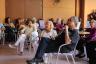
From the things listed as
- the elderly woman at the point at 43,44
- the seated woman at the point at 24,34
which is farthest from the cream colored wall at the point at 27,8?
the elderly woman at the point at 43,44

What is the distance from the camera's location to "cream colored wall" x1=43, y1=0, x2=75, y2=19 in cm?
1366

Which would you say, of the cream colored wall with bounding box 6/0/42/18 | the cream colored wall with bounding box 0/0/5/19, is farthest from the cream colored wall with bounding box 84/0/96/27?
the cream colored wall with bounding box 0/0/5/19

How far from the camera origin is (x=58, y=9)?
13867 millimetres

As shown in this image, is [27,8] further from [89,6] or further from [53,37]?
[53,37]

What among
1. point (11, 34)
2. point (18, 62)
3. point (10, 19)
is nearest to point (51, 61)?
point (18, 62)

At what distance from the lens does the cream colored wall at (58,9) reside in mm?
13657

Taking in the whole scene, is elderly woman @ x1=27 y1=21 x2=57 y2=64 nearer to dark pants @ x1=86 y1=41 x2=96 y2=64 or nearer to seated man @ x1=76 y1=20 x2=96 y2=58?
A: dark pants @ x1=86 y1=41 x2=96 y2=64

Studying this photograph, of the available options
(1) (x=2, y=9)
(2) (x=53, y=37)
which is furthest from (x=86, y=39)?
(1) (x=2, y=9)

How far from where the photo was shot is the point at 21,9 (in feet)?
43.8

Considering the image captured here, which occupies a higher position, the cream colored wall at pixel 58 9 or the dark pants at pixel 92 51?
the cream colored wall at pixel 58 9

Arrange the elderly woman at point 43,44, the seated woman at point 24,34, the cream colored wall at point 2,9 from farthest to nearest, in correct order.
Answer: the cream colored wall at point 2,9 < the seated woman at point 24,34 < the elderly woman at point 43,44

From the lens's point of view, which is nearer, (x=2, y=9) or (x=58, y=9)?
(x=2, y=9)

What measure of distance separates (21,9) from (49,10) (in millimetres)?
1436

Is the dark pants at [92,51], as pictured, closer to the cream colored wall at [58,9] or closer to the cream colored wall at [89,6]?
the cream colored wall at [58,9]
